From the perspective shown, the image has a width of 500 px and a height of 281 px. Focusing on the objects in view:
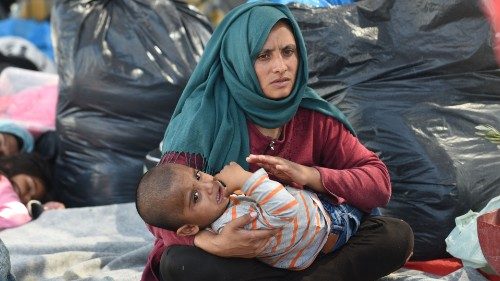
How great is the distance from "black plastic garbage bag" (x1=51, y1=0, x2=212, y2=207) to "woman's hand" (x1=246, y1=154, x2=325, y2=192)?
1.38m

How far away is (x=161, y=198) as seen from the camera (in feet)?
7.53

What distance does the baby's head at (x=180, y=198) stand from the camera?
2.29m

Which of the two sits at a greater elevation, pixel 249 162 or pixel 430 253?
pixel 249 162

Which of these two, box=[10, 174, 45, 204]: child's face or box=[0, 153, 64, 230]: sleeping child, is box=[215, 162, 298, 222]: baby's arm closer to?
box=[0, 153, 64, 230]: sleeping child

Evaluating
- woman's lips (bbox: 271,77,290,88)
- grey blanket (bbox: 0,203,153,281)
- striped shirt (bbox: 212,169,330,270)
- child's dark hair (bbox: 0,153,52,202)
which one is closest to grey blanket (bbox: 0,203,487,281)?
grey blanket (bbox: 0,203,153,281)

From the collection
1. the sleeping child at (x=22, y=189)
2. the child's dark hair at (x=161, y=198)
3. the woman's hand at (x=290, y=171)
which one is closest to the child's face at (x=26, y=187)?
the sleeping child at (x=22, y=189)

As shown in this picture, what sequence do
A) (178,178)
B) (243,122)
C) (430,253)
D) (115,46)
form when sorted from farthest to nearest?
(115,46) → (430,253) → (243,122) → (178,178)

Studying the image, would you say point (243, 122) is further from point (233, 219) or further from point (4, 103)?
point (4, 103)

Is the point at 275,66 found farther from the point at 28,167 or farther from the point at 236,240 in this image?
the point at 28,167

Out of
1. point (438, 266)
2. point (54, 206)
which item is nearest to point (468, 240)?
point (438, 266)

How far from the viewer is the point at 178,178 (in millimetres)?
2295

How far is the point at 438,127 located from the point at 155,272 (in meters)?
1.10

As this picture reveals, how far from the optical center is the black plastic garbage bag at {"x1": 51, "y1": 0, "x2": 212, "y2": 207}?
375cm

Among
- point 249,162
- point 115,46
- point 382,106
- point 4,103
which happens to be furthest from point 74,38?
point 249,162
